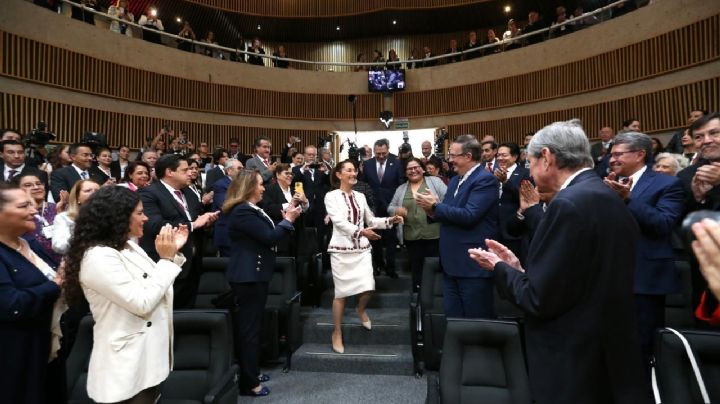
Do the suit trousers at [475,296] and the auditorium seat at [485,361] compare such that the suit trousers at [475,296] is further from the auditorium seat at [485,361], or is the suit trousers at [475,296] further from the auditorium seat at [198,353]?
the auditorium seat at [198,353]

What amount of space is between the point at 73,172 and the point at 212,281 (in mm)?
1824

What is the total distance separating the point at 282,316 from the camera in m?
3.51

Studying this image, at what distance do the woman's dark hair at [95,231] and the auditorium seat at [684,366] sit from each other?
6.88 ft

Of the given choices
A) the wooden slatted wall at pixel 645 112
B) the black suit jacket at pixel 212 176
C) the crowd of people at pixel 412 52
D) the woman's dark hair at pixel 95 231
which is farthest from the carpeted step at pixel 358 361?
the crowd of people at pixel 412 52

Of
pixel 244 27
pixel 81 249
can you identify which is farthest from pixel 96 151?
pixel 244 27

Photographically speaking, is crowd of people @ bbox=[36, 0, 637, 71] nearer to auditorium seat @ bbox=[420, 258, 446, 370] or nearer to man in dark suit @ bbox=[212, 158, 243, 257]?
man in dark suit @ bbox=[212, 158, 243, 257]

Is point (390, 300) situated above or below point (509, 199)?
below

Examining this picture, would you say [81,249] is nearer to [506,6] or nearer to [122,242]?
[122,242]

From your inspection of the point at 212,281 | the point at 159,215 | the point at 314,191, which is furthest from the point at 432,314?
the point at 314,191

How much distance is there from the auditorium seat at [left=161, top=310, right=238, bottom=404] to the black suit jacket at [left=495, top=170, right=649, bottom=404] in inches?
61.6

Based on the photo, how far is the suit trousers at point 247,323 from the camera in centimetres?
294

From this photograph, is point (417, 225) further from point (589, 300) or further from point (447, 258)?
point (589, 300)

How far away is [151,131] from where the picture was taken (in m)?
9.69

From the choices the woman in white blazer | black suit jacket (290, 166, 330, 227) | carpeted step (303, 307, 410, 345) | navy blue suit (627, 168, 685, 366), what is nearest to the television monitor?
black suit jacket (290, 166, 330, 227)
